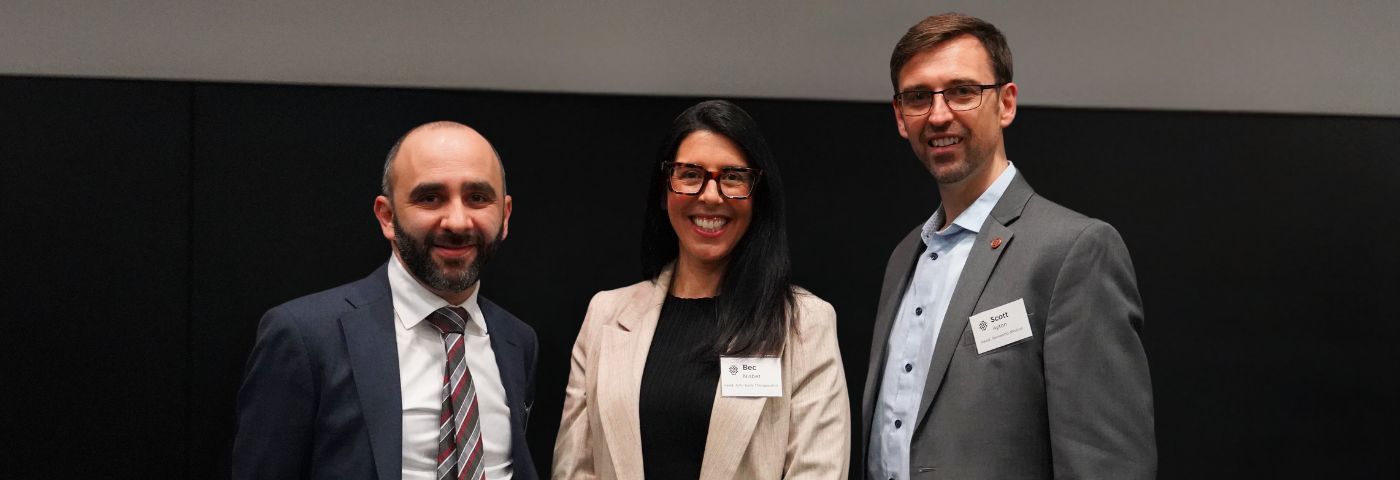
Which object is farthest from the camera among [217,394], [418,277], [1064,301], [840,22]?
[840,22]

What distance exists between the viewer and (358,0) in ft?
11.9

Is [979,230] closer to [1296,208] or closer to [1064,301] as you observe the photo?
[1064,301]

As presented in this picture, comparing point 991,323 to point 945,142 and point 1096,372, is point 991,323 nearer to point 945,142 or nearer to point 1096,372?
point 1096,372

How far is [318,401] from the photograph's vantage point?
86.4 inches

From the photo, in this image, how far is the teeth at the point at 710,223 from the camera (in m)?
2.48

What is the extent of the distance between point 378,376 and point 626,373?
532 millimetres

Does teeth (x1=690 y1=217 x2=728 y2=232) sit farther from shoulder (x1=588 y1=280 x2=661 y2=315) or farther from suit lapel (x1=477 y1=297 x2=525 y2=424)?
suit lapel (x1=477 y1=297 x2=525 y2=424)

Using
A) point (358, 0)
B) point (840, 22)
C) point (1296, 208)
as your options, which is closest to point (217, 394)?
point (358, 0)

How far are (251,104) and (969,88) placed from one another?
2313 millimetres

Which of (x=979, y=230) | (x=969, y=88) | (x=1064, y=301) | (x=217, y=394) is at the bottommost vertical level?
(x=217, y=394)

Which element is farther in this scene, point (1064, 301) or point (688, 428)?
point (688, 428)

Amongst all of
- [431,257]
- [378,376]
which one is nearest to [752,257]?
[431,257]

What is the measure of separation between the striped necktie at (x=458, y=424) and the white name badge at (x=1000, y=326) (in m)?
1.07

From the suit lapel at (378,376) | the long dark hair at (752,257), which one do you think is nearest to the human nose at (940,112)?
the long dark hair at (752,257)
